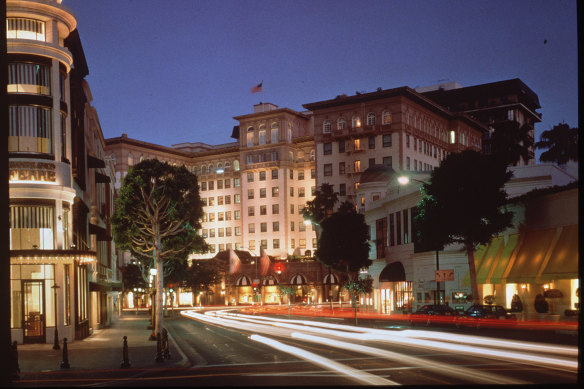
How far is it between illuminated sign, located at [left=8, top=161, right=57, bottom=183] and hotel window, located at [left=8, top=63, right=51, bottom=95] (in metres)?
3.58

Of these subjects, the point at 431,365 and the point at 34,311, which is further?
the point at 34,311

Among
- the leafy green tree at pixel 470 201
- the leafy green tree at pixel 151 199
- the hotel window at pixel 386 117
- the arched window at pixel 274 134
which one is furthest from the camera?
the arched window at pixel 274 134

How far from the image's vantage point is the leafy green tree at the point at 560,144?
82312 millimetres

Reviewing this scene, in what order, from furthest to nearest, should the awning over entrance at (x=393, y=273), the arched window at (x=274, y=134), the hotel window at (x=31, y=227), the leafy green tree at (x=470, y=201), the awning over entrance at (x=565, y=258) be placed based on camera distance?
the arched window at (x=274, y=134)
the awning over entrance at (x=393, y=273)
the leafy green tree at (x=470, y=201)
the awning over entrance at (x=565, y=258)
the hotel window at (x=31, y=227)

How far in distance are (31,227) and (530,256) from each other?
2855 cm

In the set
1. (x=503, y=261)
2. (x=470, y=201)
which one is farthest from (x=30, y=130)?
(x=503, y=261)

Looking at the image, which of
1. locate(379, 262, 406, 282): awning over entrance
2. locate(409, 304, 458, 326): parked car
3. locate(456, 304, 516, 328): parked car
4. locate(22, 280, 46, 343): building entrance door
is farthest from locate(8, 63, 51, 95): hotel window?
locate(379, 262, 406, 282): awning over entrance

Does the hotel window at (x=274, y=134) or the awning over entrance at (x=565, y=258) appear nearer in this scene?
the awning over entrance at (x=565, y=258)

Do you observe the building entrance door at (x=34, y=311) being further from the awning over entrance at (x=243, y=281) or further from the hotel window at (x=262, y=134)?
the hotel window at (x=262, y=134)

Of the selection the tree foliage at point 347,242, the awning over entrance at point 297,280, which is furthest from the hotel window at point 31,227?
the awning over entrance at point 297,280

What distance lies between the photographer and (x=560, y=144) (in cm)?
8375

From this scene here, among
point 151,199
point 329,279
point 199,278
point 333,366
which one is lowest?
point 199,278

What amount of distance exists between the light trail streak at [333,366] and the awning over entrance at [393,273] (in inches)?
1443

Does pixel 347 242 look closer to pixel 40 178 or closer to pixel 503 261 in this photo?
pixel 503 261
